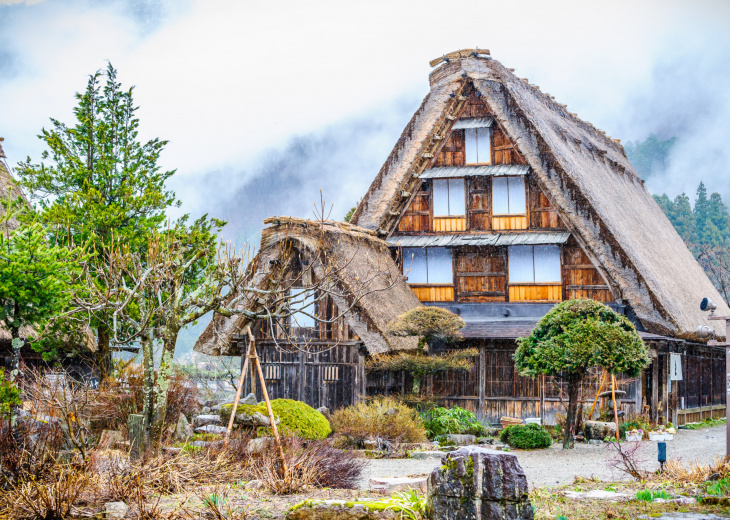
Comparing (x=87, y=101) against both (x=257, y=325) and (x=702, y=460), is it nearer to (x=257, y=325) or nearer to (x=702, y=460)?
(x=257, y=325)

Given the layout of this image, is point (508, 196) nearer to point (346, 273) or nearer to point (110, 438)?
point (346, 273)

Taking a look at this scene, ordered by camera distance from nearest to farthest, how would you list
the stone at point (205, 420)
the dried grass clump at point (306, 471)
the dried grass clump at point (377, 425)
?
the dried grass clump at point (306, 471), the dried grass clump at point (377, 425), the stone at point (205, 420)

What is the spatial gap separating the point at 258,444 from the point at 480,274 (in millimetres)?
12611

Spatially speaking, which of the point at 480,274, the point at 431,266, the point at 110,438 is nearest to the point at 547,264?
the point at 480,274

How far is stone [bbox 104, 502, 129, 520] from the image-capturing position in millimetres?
8562

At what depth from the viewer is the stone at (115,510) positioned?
856 cm

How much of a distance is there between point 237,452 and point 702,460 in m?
8.30

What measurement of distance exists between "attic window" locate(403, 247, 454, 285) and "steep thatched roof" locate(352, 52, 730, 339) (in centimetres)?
129

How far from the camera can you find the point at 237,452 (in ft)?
39.1

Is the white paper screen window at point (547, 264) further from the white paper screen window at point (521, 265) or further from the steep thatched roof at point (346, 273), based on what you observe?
the steep thatched roof at point (346, 273)

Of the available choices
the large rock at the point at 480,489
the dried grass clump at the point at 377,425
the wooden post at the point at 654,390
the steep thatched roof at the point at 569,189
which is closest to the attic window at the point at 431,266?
the steep thatched roof at the point at 569,189

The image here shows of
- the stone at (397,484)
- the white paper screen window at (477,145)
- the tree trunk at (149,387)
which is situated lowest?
the stone at (397,484)

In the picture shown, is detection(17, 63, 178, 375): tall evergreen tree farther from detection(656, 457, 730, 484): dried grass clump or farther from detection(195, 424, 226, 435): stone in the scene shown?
detection(656, 457, 730, 484): dried grass clump

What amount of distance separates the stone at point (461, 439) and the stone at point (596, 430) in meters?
2.48
